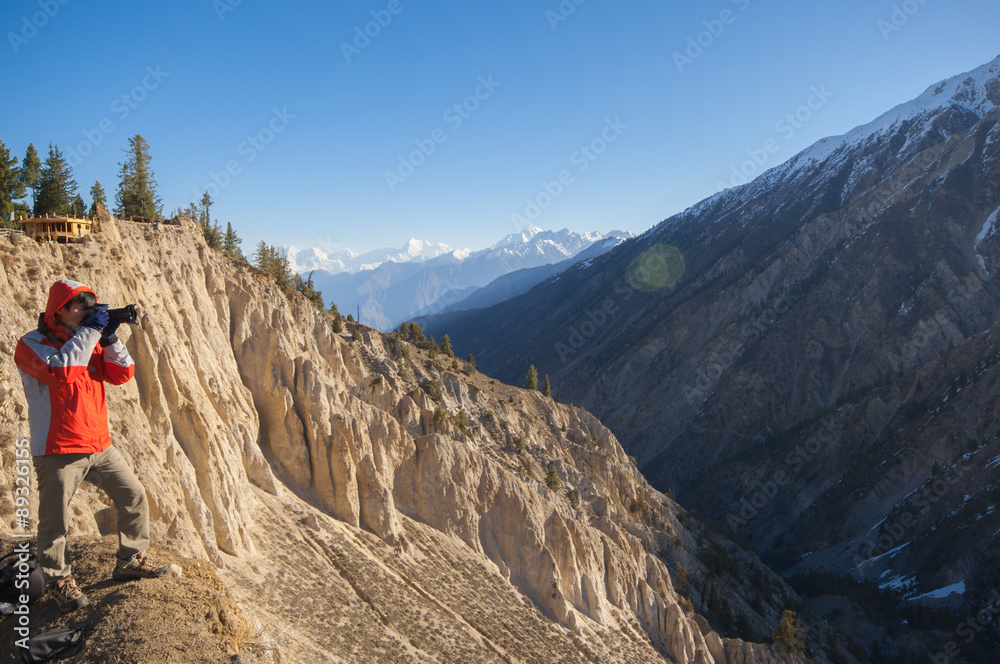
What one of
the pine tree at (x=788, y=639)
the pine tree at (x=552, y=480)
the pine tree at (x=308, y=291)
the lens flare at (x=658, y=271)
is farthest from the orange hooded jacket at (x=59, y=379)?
the lens flare at (x=658, y=271)

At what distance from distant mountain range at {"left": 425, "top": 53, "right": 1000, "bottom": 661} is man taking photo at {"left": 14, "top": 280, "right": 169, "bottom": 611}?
244 feet

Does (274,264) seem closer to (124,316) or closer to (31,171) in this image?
(31,171)

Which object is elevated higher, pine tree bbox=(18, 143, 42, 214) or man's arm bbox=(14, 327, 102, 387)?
pine tree bbox=(18, 143, 42, 214)

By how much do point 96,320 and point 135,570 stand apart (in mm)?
3419

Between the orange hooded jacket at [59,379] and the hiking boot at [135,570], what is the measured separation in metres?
1.76

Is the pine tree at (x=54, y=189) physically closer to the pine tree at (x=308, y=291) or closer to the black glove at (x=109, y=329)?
the pine tree at (x=308, y=291)

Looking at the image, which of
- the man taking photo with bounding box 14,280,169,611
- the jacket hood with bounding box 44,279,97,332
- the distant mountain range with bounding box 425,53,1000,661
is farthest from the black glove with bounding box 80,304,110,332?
the distant mountain range with bounding box 425,53,1000,661

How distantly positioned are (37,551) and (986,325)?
125820mm

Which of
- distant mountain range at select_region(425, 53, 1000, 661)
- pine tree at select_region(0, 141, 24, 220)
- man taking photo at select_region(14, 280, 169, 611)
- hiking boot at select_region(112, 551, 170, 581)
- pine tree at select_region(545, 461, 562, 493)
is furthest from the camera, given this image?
distant mountain range at select_region(425, 53, 1000, 661)

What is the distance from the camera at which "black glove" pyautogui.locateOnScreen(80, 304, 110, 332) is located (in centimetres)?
677

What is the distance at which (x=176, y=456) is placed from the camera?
17656mm

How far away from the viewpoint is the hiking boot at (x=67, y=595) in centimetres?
691

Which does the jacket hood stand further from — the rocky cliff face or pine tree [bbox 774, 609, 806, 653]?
pine tree [bbox 774, 609, 806, 653]

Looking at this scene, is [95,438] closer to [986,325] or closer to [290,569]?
[290,569]
